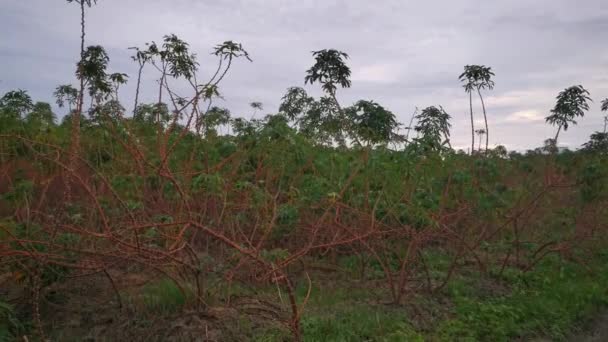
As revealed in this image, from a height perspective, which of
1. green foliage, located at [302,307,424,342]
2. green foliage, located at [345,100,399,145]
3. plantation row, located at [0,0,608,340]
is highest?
green foliage, located at [345,100,399,145]

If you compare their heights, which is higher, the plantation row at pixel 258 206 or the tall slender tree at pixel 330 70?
the tall slender tree at pixel 330 70

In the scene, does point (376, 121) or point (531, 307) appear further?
point (376, 121)

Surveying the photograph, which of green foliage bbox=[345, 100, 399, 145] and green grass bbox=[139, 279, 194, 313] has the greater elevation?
green foliage bbox=[345, 100, 399, 145]

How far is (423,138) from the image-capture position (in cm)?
468

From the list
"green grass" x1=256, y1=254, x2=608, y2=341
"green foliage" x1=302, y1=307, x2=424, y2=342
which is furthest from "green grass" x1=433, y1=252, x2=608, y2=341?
"green foliage" x1=302, y1=307, x2=424, y2=342

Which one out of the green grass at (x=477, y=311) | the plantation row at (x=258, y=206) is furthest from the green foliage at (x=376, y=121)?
the green grass at (x=477, y=311)

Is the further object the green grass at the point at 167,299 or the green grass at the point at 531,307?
the green grass at the point at 531,307

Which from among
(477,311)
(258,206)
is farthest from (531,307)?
(258,206)

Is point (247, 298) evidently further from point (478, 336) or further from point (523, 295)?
point (523, 295)

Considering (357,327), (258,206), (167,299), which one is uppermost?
(258,206)

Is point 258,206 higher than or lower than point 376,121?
lower

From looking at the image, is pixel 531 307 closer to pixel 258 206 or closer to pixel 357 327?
pixel 357 327

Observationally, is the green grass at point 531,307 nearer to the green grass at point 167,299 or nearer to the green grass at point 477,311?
the green grass at point 477,311

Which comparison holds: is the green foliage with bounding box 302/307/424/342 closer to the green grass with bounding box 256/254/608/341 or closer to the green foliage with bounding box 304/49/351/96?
the green grass with bounding box 256/254/608/341
